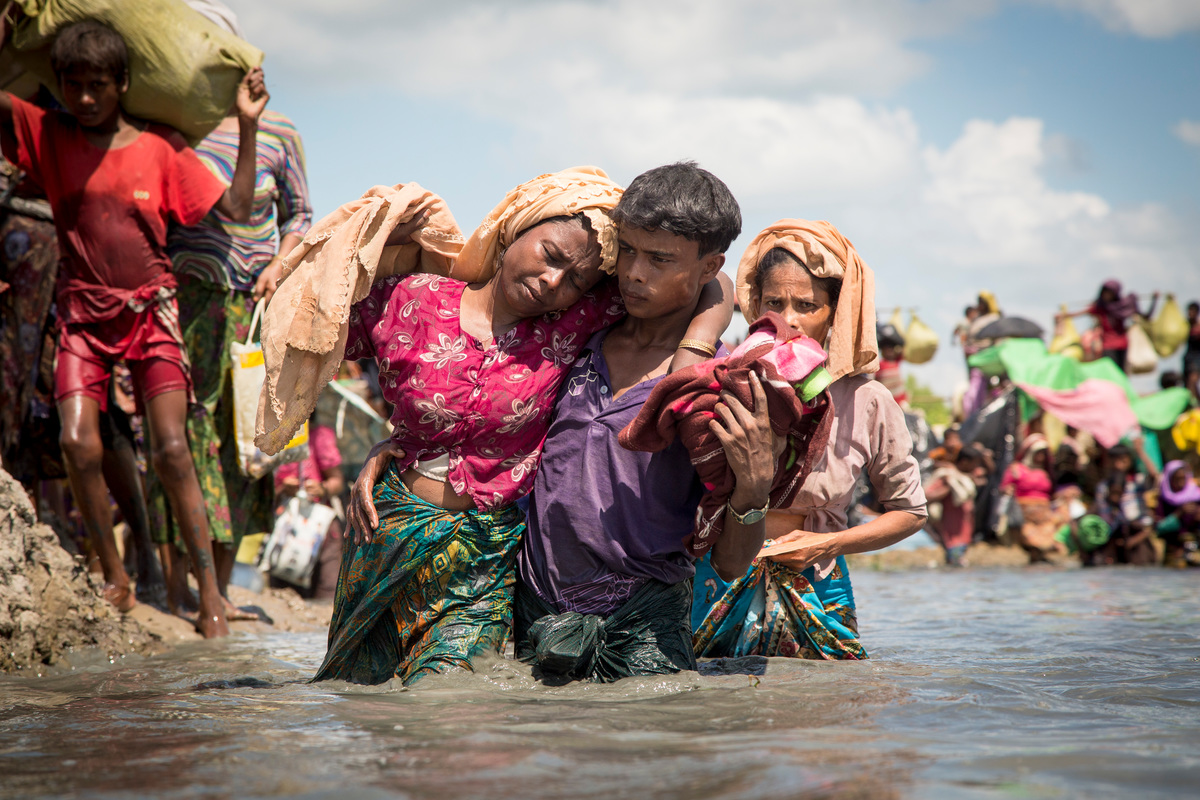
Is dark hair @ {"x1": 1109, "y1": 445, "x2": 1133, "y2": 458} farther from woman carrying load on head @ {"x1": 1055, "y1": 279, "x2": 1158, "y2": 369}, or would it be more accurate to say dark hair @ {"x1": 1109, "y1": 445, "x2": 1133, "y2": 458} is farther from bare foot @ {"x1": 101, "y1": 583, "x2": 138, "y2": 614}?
bare foot @ {"x1": 101, "y1": 583, "x2": 138, "y2": 614}

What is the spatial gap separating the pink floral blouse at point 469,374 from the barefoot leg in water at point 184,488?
2.09 meters

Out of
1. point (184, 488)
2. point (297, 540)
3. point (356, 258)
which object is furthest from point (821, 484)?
point (297, 540)

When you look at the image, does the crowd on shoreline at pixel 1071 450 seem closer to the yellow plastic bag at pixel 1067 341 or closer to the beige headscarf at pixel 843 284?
the yellow plastic bag at pixel 1067 341

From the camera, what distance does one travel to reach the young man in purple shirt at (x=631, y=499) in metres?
3.07

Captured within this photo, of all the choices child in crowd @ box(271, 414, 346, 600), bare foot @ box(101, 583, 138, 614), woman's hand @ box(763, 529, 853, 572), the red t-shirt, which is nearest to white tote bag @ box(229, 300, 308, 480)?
the red t-shirt

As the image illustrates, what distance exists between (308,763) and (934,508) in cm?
1246

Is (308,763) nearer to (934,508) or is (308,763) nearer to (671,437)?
(671,437)

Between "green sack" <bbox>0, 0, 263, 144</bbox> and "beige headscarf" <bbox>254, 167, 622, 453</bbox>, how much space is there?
2.34 meters

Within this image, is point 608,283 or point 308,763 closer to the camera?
point 308,763

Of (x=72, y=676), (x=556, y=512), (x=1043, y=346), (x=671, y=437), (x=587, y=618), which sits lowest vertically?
(x=72, y=676)

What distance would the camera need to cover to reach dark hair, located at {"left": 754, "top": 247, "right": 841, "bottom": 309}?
3.70 meters

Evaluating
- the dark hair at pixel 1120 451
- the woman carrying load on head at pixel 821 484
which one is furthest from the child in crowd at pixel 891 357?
the woman carrying load on head at pixel 821 484

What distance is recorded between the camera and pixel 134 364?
5.14m

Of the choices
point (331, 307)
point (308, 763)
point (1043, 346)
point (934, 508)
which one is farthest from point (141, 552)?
point (1043, 346)
